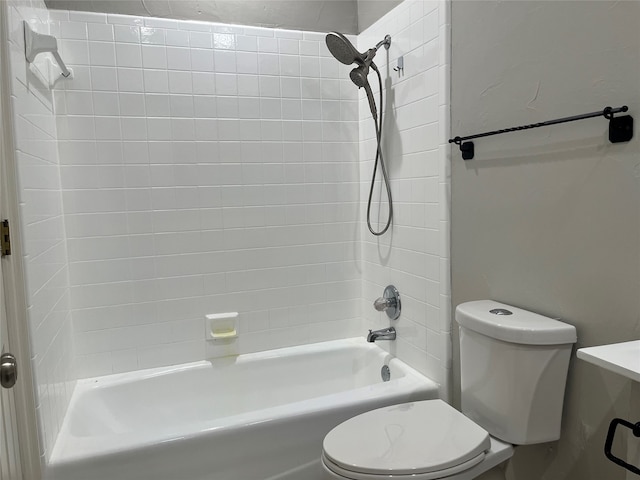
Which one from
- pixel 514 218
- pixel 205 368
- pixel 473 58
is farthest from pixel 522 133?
pixel 205 368

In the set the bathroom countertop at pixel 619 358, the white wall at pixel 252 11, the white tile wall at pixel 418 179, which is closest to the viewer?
the bathroom countertop at pixel 619 358

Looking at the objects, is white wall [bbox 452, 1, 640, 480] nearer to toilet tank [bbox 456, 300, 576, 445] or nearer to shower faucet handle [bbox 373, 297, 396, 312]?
toilet tank [bbox 456, 300, 576, 445]

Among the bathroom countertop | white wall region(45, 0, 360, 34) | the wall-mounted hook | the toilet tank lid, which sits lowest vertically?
the toilet tank lid

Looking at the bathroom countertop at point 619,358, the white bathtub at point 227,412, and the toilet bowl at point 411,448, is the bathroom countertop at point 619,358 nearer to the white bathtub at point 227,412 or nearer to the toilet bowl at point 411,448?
the toilet bowl at point 411,448

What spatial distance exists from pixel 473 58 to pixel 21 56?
1.46 metres

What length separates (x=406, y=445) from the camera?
1.37 metres

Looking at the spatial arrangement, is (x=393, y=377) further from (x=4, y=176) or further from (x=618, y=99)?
(x=4, y=176)

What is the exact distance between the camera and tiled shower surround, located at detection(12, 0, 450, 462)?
→ 1938mm

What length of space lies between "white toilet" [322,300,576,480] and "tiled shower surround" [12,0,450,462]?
0.37 metres

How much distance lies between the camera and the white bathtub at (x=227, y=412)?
1535 millimetres

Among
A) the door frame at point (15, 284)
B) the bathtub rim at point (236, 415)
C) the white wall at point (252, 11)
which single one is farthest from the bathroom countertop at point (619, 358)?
the white wall at point (252, 11)

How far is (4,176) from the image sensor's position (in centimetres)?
122

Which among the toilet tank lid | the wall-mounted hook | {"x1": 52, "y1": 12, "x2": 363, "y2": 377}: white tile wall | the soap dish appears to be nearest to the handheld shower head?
the wall-mounted hook

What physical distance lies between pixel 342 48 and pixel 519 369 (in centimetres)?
144
